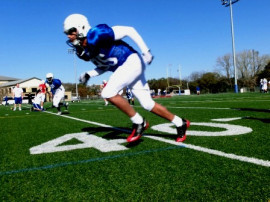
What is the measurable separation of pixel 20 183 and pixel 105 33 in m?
1.87

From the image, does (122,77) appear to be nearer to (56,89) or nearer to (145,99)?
(145,99)

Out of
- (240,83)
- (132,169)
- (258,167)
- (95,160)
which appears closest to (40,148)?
(95,160)

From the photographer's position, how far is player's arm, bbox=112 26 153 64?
10.6ft

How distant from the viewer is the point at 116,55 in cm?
337

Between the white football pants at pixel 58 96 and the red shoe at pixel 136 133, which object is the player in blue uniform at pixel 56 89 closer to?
the white football pants at pixel 58 96

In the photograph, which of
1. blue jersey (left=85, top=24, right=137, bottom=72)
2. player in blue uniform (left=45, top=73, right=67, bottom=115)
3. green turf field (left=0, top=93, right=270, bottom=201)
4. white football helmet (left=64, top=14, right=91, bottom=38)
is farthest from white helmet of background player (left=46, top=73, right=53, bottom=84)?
white football helmet (left=64, top=14, right=91, bottom=38)

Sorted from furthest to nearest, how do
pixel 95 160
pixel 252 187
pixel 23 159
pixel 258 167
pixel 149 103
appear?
pixel 149 103
pixel 23 159
pixel 95 160
pixel 258 167
pixel 252 187

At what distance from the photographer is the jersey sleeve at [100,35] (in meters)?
3.08

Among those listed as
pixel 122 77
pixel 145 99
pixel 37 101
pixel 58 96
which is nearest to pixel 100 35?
pixel 122 77

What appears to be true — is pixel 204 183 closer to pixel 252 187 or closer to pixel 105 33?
pixel 252 187

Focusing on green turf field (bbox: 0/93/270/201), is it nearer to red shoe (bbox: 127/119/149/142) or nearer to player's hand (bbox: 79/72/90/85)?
red shoe (bbox: 127/119/149/142)

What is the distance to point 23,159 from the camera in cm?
318

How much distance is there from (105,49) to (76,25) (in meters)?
0.47

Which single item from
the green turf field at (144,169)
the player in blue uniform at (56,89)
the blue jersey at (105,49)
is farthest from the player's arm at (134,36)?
the player in blue uniform at (56,89)
